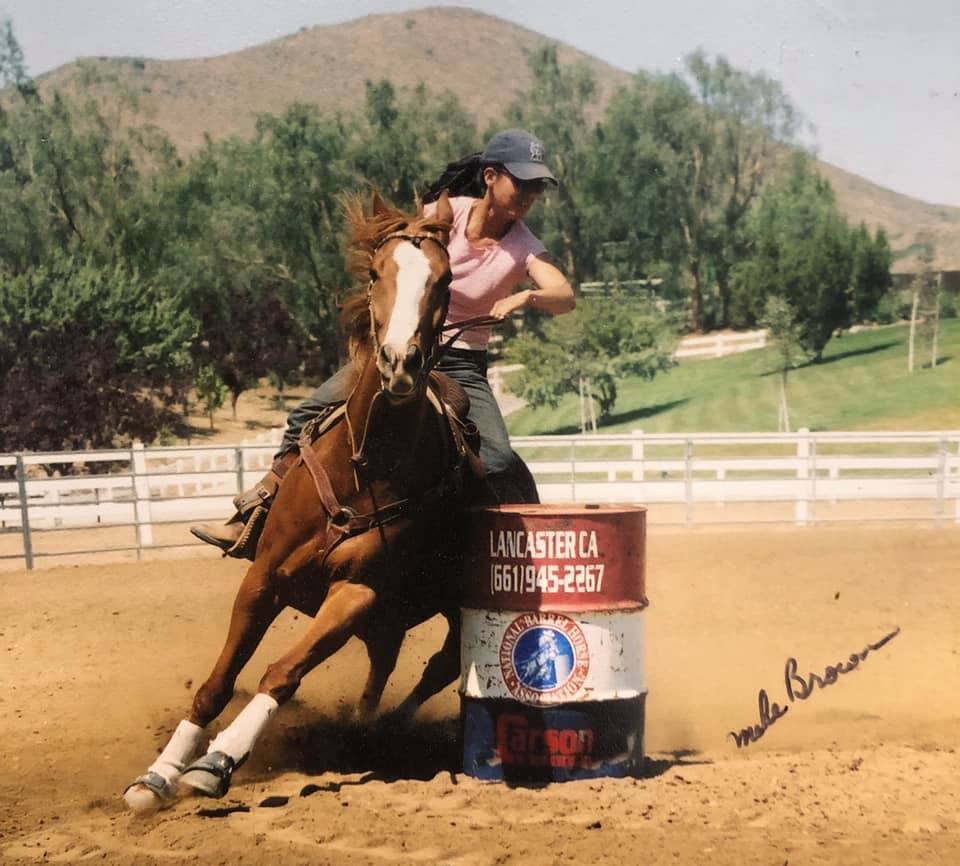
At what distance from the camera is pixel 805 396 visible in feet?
131

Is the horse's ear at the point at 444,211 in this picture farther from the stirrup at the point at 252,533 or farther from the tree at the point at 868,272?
the tree at the point at 868,272

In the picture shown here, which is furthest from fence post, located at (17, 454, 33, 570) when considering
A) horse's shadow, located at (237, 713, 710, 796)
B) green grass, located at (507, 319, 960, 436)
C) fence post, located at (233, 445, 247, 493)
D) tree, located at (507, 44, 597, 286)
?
tree, located at (507, 44, 597, 286)

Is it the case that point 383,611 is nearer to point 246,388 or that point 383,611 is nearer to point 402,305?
point 402,305

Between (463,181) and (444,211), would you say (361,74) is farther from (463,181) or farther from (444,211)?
(444,211)

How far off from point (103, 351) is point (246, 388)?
1391 cm

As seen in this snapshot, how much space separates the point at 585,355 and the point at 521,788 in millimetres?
33335

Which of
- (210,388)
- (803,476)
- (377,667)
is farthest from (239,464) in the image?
(210,388)

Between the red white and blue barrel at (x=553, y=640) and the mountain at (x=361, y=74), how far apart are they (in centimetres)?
12786

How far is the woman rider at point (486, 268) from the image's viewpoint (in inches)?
197

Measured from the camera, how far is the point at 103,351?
28016 millimetres

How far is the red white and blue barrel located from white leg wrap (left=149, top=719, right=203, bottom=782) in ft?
3.63

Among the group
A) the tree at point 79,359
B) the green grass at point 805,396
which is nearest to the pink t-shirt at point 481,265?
the tree at point 79,359

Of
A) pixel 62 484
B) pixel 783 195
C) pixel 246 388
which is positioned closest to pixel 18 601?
pixel 62 484

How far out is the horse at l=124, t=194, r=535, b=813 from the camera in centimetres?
429
